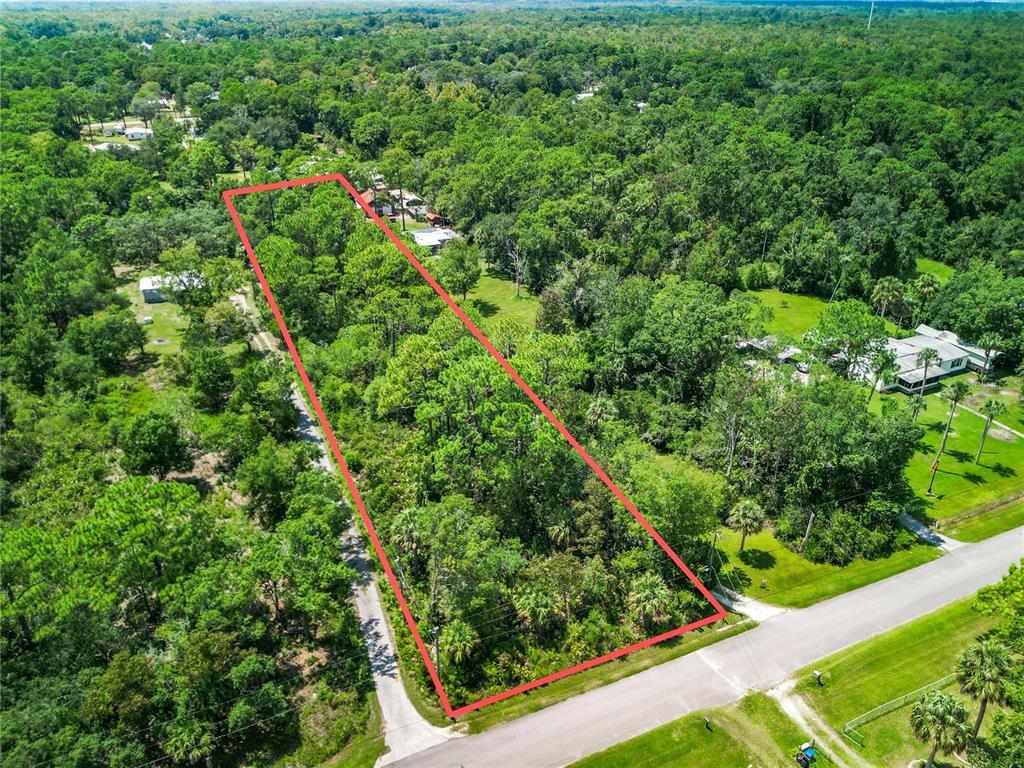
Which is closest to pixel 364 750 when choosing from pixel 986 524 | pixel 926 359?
Result: pixel 986 524

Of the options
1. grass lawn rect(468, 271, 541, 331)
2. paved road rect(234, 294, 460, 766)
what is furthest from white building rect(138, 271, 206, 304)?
paved road rect(234, 294, 460, 766)

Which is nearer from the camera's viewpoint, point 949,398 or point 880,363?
point 949,398

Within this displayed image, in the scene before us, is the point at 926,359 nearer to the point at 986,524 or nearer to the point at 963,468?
the point at 963,468

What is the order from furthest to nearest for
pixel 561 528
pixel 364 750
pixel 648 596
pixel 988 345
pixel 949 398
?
pixel 988 345 → pixel 949 398 → pixel 561 528 → pixel 648 596 → pixel 364 750

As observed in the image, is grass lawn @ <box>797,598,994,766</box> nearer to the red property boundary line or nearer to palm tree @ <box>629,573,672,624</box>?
the red property boundary line

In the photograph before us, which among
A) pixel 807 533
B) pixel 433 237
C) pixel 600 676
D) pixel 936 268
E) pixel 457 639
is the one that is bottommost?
pixel 600 676

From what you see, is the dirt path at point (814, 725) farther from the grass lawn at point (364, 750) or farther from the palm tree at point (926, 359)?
the palm tree at point (926, 359)
